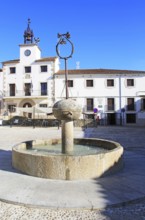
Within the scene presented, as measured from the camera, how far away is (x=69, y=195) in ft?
12.8

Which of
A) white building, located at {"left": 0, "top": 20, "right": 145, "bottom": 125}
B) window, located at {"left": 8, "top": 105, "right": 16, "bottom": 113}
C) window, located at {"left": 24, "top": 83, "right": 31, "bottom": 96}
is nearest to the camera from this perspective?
white building, located at {"left": 0, "top": 20, "right": 145, "bottom": 125}

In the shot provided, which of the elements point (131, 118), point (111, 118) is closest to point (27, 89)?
point (111, 118)

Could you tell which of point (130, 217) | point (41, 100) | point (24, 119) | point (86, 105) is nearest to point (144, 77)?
point (86, 105)

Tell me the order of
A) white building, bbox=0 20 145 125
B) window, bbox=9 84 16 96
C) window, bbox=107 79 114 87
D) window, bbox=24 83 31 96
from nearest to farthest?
white building, bbox=0 20 145 125, window, bbox=107 79 114 87, window, bbox=24 83 31 96, window, bbox=9 84 16 96

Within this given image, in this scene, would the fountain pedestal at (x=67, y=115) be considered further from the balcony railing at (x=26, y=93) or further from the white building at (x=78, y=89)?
the balcony railing at (x=26, y=93)

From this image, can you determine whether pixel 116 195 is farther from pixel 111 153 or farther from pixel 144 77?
pixel 144 77

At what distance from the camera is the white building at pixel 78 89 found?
29906mm

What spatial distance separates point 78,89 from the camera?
30578 millimetres

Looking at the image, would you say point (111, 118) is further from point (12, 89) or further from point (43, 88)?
point (12, 89)

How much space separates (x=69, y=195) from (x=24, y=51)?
99.5 ft

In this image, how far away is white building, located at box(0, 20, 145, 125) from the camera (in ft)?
98.1

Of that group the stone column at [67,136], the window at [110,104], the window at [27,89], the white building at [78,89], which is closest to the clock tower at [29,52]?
the white building at [78,89]

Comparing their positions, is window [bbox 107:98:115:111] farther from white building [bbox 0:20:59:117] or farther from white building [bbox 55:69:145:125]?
white building [bbox 0:20:59:117]

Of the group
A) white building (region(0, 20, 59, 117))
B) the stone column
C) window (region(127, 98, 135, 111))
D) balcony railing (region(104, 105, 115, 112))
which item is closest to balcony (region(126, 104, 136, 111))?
window (region(127, 98, 135, 111))
